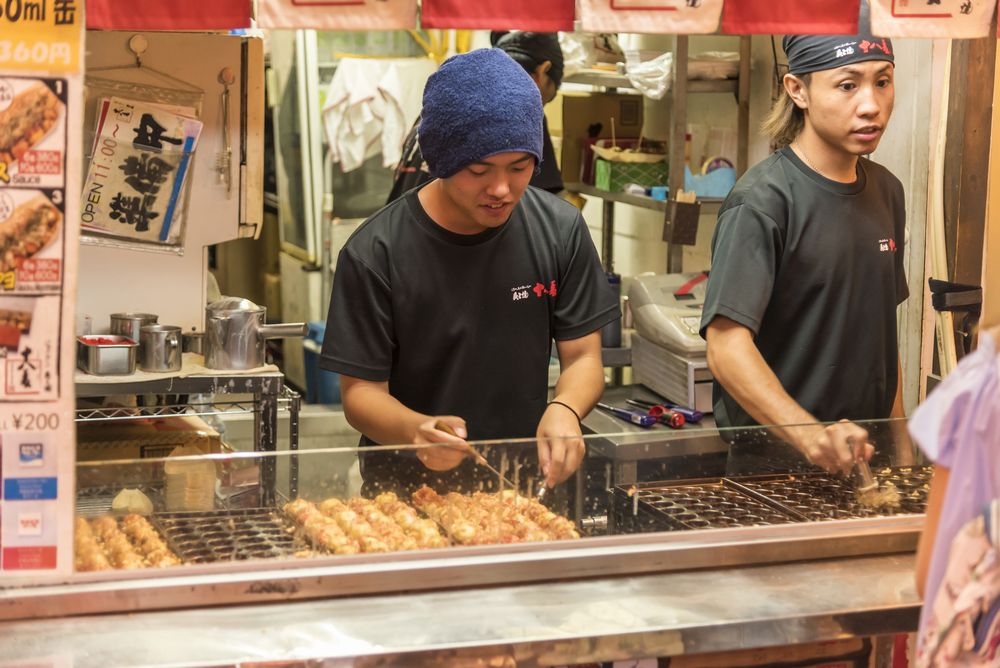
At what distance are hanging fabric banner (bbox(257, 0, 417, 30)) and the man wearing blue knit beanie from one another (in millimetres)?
238

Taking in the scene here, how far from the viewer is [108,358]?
3783 mm

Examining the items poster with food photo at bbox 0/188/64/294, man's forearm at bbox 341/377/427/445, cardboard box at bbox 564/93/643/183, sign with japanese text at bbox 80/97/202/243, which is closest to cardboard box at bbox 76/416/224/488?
sign with japanese text at bbox 80/97/202/243

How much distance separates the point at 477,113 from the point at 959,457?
1.34m

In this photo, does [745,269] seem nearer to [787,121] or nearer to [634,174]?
[787,121]

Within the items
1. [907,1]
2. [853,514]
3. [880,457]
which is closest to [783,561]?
[853,514]

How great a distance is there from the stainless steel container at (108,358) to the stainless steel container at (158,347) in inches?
1.5

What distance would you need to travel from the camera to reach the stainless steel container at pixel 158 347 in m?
3.83

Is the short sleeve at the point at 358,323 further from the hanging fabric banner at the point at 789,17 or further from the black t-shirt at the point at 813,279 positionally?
the hanging fabric banner at the point at 789,17

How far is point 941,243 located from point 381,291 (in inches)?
69.1

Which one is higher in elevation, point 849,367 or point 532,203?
point 532,203

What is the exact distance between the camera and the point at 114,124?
3758 millimetres

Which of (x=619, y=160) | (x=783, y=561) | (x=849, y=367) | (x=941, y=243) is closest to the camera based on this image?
(x=783, y=561)

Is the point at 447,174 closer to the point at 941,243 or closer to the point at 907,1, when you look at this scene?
the point at 907,1

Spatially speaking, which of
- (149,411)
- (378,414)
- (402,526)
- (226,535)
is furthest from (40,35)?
(149,411)
